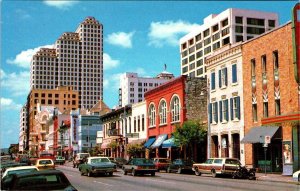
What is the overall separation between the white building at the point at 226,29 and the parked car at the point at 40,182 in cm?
11012

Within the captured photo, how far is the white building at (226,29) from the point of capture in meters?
124

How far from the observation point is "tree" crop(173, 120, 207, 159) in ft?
162

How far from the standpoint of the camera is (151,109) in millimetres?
66000

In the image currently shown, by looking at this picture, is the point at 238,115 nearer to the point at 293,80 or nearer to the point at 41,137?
the point at 293,80

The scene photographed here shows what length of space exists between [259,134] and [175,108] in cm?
1962

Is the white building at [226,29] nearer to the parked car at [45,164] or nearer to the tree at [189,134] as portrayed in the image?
the tree at [189,134]

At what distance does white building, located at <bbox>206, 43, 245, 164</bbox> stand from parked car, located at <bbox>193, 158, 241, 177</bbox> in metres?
7.03

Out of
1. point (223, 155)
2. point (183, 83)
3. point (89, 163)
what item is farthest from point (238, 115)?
point (89, 163)

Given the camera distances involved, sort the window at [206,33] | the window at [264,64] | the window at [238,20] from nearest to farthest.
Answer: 1. the window at [264,64]
2. the window at [238,20]
3. the window at [206,33]

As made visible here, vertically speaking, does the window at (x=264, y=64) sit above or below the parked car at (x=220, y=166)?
above

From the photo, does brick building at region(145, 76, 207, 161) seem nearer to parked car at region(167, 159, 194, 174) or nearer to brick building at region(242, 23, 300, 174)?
parked car at region(167, 159, 194, 174)

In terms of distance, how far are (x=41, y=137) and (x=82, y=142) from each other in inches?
2570

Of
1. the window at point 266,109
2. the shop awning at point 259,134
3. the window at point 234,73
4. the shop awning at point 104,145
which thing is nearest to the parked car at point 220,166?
the shop awning at point 259,134

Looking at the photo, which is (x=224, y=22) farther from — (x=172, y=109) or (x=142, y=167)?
(x=142, y=167)
